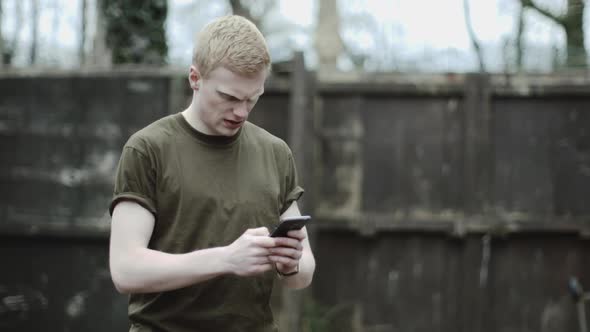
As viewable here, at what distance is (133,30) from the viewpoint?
7023 mm

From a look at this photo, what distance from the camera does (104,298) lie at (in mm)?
6086

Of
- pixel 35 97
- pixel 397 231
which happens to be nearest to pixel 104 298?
pixel 35 97

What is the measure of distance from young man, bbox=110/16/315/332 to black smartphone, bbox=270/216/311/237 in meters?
0.03

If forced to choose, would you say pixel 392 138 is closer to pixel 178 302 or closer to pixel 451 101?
pixel 451 101

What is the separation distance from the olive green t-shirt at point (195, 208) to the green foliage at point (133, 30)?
462 cm

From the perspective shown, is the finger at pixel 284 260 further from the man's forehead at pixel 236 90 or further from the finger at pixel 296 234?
the man's forehead at pixel 236 90

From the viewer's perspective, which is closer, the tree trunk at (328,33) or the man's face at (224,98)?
the man's face at (224,98)


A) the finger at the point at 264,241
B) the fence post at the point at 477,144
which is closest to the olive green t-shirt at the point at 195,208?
the finger at the point at 264,241

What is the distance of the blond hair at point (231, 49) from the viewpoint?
2.44 meters

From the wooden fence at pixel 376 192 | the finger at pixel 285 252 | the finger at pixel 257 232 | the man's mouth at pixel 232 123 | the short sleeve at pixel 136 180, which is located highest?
the man's mouth at pixel 232 123

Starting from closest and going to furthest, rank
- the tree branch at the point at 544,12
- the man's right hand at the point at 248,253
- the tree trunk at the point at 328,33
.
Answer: the man's right hand at the point at 248,253
the tree branch at the point at 544,12
the tree trunk at the point at 328,33

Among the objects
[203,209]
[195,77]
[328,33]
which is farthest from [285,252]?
[328,33]

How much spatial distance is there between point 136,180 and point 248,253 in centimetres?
45

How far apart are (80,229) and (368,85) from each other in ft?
8.76
